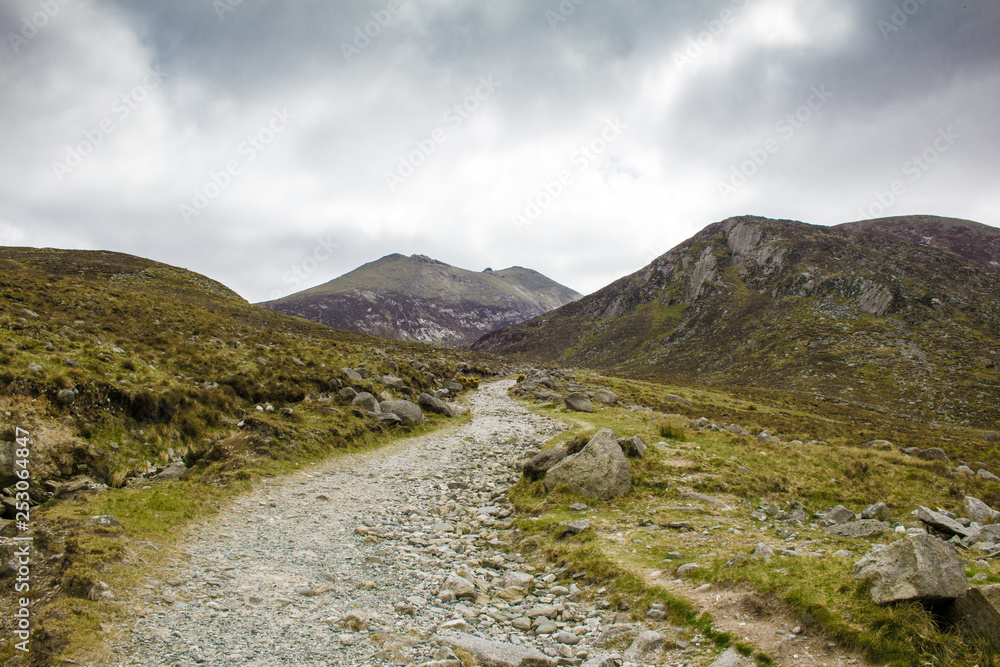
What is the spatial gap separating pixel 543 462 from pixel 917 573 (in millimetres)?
11678

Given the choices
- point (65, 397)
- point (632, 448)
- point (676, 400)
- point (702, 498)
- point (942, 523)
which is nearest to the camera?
point (942, 523)

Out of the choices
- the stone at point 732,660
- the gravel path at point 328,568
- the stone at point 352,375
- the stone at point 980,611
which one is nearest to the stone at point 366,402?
the stone at point 352,375

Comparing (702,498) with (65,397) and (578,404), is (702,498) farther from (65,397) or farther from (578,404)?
(578,404)

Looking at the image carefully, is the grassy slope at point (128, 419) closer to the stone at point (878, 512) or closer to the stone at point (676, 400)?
the stone at point (878, 512)

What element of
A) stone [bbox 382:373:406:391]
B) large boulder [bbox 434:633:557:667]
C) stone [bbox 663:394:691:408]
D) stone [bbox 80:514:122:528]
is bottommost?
stone [bbox 663:394:691:408]

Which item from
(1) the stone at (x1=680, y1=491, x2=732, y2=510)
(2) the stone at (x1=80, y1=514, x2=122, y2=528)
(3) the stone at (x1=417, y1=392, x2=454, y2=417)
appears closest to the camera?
(2) the stone at (x1=80, y1=514, x2=122, y2=528)

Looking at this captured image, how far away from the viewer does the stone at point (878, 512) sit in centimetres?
1259

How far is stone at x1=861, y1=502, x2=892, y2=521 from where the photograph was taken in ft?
41.3

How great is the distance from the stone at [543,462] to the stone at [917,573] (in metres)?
10.5

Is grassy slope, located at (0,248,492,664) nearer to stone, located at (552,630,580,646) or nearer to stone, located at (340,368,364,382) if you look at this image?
stone, located at (340,368,364,382)

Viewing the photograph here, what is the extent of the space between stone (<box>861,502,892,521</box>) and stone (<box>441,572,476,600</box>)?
38.8 ft

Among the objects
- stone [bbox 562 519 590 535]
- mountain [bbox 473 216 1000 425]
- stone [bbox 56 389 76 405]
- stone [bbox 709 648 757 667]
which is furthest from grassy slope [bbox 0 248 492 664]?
mountain [bbox 473 216 1000 425]

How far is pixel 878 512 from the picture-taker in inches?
502

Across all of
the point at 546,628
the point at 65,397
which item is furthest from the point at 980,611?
the point at 65,397
